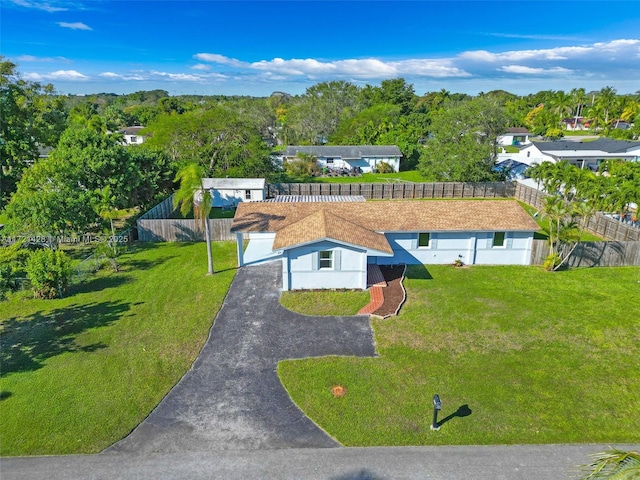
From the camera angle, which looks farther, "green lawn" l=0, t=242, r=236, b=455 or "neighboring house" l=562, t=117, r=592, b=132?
"neighboring house" l=562, t=117, r=592, b=132

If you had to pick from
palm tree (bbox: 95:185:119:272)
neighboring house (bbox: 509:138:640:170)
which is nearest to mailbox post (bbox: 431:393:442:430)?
palm tree (bbox: 95:185:119:272)

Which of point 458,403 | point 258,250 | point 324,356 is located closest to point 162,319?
point 324,356

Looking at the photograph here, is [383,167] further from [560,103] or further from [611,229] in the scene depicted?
[560,103]

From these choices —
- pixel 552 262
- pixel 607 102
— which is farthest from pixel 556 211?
pixel 607 102

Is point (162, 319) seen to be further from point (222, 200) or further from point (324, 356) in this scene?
point (222, 200)

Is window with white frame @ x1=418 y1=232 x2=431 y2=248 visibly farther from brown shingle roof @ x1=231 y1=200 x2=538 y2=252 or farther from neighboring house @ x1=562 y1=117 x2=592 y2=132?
neighboring house @ x1=562 y1=117 x2=592 y2=132
